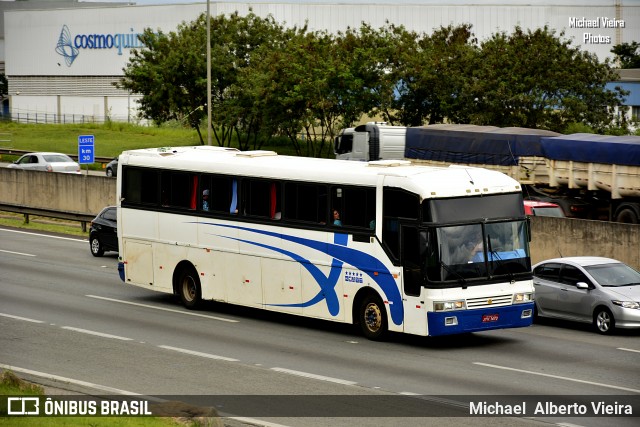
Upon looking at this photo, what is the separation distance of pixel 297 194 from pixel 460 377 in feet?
19.4

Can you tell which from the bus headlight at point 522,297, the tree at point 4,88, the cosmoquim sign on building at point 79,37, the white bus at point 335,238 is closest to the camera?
the white bus at point 335,238

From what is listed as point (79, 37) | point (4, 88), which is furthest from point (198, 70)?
point (4, 88)

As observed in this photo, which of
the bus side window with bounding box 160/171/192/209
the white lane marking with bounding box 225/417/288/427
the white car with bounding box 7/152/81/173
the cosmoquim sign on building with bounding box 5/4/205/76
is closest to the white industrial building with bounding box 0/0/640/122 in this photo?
the cosmoquim sign on building with bounding box 5/4/205/76

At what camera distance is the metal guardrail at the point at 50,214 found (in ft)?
130

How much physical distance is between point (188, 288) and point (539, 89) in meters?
36.3

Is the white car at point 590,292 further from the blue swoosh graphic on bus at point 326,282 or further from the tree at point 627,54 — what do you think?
the tree at point 627,54

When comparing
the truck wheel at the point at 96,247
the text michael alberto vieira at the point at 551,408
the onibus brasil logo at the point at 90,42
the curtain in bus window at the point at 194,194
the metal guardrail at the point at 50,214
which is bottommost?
the truck wheel at the point at 96,247

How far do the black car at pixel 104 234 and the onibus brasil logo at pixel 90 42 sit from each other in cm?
6730

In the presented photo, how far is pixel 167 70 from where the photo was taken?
66375mm

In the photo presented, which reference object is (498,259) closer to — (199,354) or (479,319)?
(479,319)

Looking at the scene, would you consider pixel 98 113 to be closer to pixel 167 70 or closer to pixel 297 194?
pixel 167 70

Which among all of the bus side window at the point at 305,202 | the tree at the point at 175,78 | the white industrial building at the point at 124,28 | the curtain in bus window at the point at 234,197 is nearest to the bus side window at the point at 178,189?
the curtain in bus window at the point at 234,197

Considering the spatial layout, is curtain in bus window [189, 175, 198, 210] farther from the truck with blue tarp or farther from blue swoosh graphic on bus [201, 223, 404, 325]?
the truck with blue tarp

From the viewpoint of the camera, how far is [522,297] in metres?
20.4
